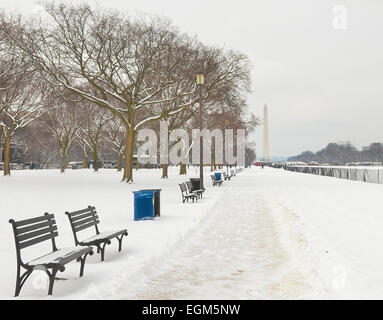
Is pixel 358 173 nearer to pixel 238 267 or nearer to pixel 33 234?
pixel 238 267

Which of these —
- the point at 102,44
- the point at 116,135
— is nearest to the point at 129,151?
the point at 102,44

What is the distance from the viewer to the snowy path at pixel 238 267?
19.4 ft

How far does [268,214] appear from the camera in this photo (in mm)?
14406

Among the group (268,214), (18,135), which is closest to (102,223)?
(268,214)

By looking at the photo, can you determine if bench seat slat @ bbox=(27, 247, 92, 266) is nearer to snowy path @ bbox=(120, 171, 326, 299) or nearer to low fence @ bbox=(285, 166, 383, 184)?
snowy path @ bbox=(120, 171, 326, 299)

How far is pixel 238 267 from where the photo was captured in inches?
290

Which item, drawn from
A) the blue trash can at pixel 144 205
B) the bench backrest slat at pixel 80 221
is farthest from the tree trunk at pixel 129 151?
the bench backrest slat at pixel 80 221

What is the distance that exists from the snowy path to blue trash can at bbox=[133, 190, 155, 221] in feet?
6.80

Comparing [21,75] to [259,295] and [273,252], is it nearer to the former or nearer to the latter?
[273,252]

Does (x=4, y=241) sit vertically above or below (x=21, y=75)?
below

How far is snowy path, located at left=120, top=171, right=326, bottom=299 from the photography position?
593 cm

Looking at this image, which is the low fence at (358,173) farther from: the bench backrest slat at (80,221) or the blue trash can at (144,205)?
the bench backrest slat at (80,221)

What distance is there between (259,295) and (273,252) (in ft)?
9.35

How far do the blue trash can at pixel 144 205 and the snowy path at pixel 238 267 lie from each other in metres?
2.07
